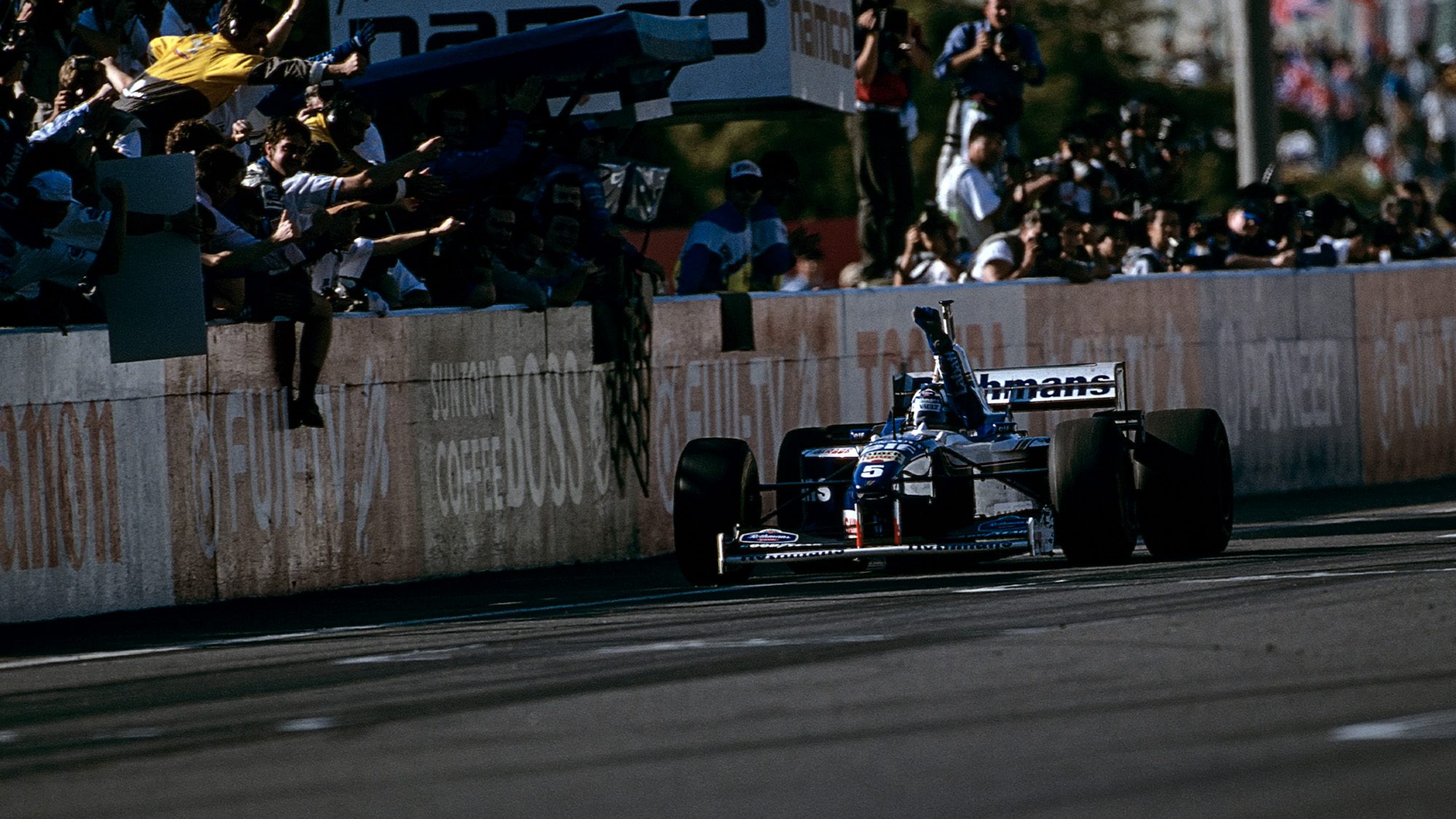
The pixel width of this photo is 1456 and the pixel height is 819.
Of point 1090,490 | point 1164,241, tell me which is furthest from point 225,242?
point 1164,241

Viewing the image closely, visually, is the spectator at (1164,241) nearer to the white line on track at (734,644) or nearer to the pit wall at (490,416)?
the pit wall at (490,416)

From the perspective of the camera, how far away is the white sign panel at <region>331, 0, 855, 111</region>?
18688 millimetres

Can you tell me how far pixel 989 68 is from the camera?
791 inches

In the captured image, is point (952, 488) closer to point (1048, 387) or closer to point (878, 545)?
point (878, 545)

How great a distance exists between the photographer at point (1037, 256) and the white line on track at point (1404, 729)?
11843 mm

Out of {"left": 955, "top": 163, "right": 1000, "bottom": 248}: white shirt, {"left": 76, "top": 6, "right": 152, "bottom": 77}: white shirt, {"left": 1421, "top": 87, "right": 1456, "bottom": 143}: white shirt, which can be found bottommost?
{"left": 955, "top": 163, "right": 1000, "bottom": 248}: white shirt

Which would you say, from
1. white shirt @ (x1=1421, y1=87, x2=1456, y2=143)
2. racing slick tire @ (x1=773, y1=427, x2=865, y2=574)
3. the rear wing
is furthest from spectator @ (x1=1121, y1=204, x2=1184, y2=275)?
white shirt @ (x1=1421, y1=87, x2=1456, y2=143)

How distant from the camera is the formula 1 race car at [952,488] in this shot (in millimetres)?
12227

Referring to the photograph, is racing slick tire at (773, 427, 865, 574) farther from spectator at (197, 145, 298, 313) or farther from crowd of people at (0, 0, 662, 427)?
spectator at (197, 145, 298, 313)

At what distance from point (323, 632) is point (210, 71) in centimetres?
452

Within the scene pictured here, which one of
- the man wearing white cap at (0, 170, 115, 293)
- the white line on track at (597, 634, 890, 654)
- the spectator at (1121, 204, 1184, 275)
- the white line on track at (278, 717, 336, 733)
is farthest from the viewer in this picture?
the spectator at (1121, 204, 1184, 275)

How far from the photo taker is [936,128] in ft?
116

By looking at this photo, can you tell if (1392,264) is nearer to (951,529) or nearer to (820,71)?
(820,71)

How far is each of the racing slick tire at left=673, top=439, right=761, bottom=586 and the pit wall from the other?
189 centimetres
